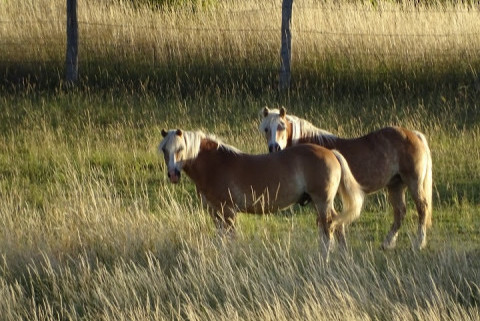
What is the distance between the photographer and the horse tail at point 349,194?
352 inches

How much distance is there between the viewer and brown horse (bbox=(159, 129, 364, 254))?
29.0ft

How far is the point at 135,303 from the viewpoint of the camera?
7.68 metres

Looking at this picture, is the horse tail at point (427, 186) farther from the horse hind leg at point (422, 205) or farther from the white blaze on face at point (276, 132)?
the white blaze on face at point (276, 132)

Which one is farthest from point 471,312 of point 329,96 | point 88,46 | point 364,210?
point 88,46

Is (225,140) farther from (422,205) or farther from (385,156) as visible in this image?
A: (422,205)

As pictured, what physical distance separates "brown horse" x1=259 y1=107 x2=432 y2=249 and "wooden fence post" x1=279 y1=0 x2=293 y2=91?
5680 millimetres

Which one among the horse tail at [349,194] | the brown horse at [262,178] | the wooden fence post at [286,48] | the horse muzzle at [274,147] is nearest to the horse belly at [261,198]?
the brown horse at [262,178]

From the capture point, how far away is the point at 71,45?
52.2 feet

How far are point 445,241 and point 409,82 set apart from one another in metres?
7.07

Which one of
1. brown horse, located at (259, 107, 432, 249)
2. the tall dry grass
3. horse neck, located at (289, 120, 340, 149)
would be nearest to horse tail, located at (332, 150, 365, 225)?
brown horse, located at (259, 107, 432, 249)

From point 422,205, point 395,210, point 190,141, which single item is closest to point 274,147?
point 190,141

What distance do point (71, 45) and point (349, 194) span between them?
7.80 meters

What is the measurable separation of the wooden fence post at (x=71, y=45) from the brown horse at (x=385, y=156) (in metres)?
6.60

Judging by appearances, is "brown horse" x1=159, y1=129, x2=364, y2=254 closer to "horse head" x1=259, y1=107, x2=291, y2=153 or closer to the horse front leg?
the horse front leg
